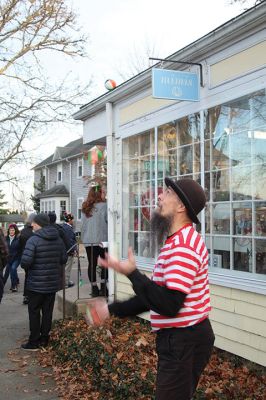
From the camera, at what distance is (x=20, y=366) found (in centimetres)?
561

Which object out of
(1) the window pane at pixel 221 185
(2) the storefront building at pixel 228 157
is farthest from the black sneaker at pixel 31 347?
(1) the window pane at pixel 221 185

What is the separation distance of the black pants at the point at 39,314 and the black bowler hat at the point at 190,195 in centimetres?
408

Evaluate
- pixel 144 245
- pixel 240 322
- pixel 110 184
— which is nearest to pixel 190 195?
pixel 240 322

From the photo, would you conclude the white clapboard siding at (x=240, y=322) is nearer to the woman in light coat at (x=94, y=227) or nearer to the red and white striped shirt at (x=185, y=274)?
the red and white striped shirt at (x=185, y=274)

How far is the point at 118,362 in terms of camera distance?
4902 mm

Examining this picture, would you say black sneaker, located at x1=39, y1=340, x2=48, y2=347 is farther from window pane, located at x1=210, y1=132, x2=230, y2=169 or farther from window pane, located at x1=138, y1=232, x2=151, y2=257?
window pane, located at x1=210, y1=132, x2=230, y2=169

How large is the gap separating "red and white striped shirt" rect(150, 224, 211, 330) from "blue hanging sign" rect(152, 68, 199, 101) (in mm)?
3019

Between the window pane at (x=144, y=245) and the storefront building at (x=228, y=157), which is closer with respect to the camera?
the storefront building at (x=228, y=157)

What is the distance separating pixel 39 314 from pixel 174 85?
3403 millimetres

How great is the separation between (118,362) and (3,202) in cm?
5223

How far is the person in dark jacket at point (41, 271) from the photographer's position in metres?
6.04

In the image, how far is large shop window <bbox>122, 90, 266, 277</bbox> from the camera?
477 centimetres

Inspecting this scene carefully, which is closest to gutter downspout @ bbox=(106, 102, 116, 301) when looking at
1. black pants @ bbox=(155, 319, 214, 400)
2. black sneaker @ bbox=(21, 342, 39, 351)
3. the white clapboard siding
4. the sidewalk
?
the sidewalk

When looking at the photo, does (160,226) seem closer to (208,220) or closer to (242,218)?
(242,218)
